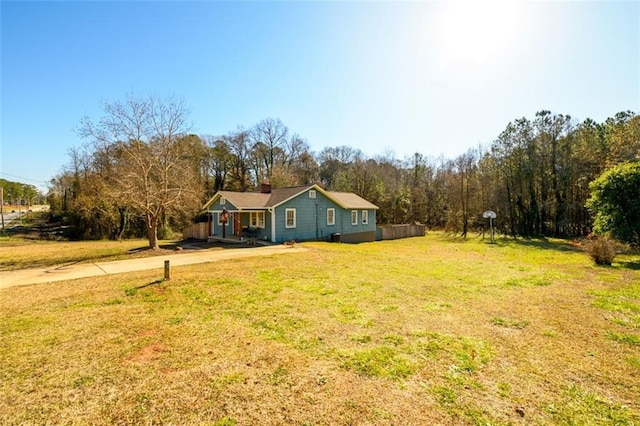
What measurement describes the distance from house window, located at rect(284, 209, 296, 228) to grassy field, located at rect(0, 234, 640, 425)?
38.0 ft

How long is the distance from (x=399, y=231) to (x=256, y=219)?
14.9m

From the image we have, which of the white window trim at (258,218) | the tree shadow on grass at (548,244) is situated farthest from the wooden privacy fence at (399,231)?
the white window trim at (258,218)

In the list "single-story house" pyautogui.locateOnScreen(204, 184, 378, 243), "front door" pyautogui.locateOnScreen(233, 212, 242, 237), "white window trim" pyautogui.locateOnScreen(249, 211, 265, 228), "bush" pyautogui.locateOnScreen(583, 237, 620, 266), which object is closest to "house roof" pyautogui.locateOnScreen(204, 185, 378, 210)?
"single-story house" pyautogui.locateOnScreen(204, 184, 378, 243)

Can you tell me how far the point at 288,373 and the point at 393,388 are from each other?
1274 millimetres

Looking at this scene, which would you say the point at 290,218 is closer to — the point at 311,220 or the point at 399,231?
the point at 311,220

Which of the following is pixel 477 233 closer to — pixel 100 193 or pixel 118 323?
pixel 118 323

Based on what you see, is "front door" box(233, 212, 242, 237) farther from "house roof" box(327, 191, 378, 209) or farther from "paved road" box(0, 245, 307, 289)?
"house roof" box(327, 191, 378, 209)

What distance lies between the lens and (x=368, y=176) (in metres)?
37.0

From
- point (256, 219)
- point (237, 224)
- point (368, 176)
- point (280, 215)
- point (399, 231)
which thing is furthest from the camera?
point (368, 176)

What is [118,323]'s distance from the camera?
539cm

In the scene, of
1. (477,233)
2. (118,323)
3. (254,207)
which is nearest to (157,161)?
(254,207)

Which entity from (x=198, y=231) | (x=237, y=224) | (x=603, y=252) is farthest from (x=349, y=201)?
(x=603, y=252)

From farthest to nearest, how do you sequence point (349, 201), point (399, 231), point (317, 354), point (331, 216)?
point (399, 231) → point (349, 201) → point (331, 216) → point (317, 354)

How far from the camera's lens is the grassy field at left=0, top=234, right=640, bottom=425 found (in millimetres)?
3119
